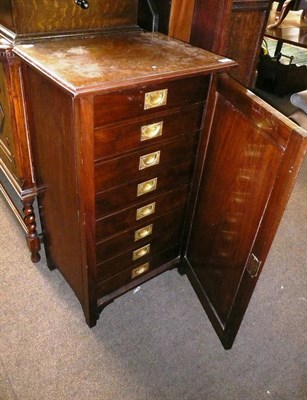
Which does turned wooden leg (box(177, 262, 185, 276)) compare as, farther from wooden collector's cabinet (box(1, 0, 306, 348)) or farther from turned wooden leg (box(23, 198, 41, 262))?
turned wooden leg (box(23, 198, 41, 262))

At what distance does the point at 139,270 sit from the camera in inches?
63.6

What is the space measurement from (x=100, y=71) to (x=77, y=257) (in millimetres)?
708

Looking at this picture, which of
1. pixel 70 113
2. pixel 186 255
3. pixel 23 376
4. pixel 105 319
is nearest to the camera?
pixel 70 113

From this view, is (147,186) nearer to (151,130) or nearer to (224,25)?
(151,130)

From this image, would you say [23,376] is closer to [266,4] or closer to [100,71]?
[100,71]

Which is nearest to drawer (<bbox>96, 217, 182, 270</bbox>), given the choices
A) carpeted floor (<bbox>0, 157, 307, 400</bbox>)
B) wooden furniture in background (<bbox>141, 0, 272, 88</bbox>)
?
carpeted floor (<bbox>0, 157, 307, 400</bbox>)

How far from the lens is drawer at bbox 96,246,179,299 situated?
1506 millimetres

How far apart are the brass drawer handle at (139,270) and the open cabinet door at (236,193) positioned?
23 centimetres

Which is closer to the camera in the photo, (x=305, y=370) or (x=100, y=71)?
(x=100, y=71)

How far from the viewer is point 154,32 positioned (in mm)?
1429

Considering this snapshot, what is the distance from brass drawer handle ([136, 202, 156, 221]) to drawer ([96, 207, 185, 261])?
46 millimetres

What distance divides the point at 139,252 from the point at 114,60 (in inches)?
30.9

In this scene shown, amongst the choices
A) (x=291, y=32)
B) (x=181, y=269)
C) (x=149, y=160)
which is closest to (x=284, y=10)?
(x=291, y=32)

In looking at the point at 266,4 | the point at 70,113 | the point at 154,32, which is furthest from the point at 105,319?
the point at 266,4
